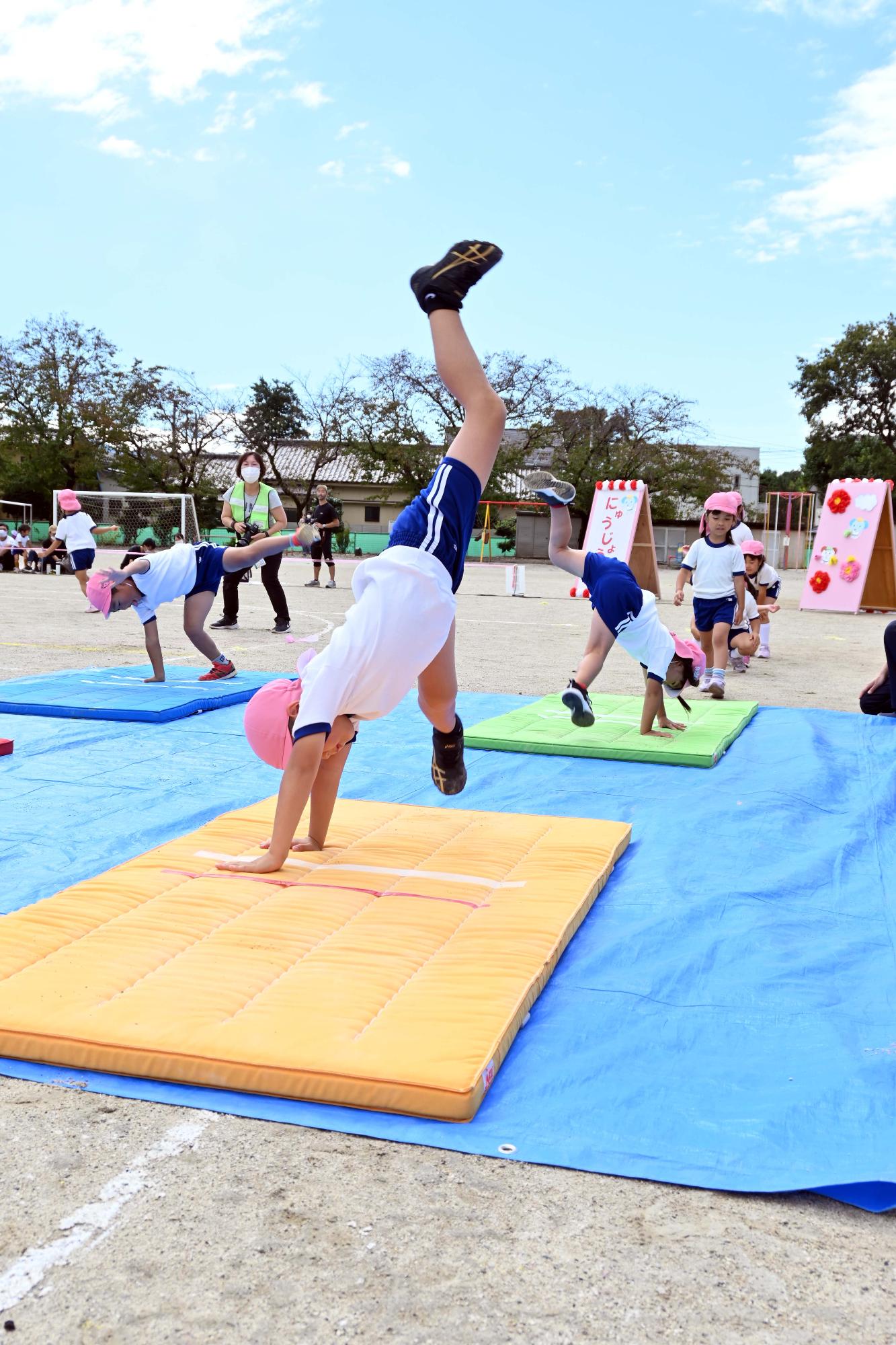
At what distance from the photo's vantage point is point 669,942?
3.17 meters

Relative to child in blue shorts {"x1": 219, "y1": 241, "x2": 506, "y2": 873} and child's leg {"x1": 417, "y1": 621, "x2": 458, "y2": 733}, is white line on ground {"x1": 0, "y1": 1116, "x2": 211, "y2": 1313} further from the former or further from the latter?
child's leg {"x1": 417, "y1": 621, "x2": 458, "y2": 733}

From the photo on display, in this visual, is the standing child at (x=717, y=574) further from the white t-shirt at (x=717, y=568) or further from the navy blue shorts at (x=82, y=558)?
the navy blue shorts at (x=82, y=558)

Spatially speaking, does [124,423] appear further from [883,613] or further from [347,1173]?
[347,1173]

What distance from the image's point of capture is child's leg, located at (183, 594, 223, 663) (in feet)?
26.0

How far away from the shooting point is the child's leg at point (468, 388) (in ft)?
11.9

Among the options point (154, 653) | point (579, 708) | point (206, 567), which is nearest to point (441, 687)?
point (579, 708)

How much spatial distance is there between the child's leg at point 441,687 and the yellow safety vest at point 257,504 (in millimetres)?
7471

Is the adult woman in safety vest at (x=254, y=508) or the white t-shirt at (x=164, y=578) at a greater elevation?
the adult woman in safety vest at (x=254, y=508)

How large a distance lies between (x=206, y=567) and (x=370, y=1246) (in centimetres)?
656

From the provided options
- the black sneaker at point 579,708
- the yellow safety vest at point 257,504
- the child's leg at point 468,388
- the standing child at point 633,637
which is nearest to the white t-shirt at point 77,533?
the yellow safety vest at point 257,504

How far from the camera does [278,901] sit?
3.28 metres

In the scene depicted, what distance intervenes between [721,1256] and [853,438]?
156 feet

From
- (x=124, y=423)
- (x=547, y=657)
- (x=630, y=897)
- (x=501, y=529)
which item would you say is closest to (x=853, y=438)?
(x=501, y=529)

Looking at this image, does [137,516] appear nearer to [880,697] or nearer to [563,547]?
[563,547]
